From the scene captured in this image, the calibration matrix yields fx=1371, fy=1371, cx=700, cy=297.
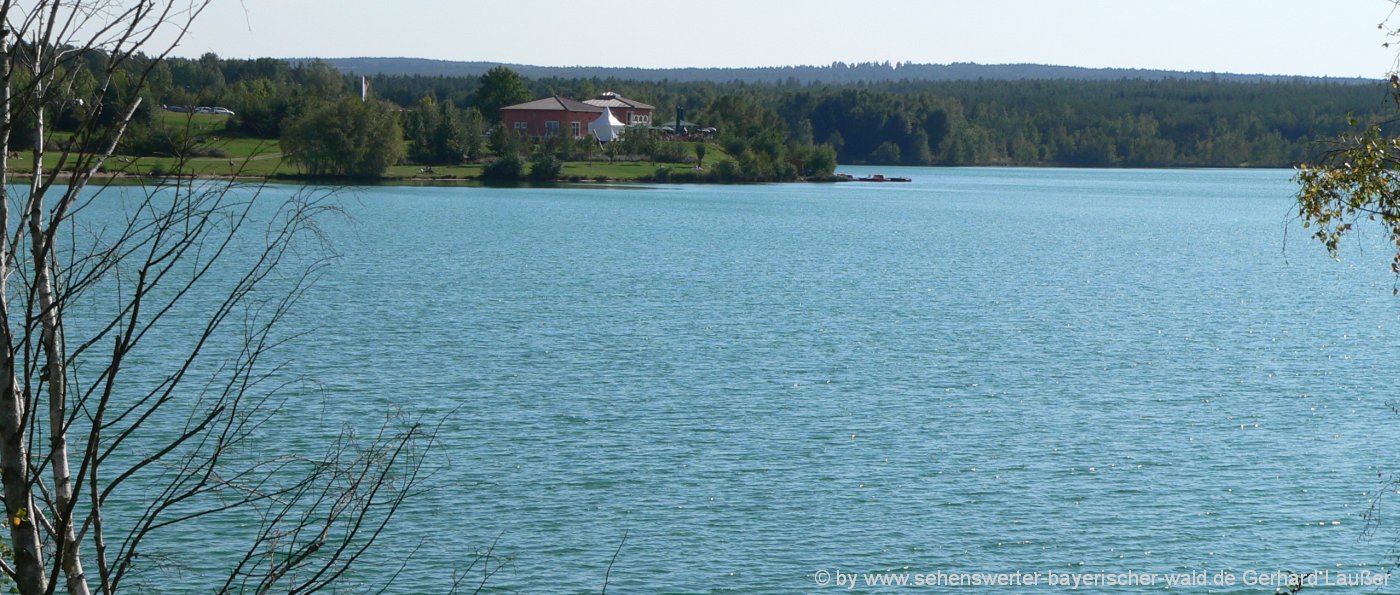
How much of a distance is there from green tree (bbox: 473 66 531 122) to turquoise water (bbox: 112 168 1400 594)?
88.8 m

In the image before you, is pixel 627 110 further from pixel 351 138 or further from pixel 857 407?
pixel 857 407

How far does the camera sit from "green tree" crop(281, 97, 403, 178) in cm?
9781

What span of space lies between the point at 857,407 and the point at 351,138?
81673mm

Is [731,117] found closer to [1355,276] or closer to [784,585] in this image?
[1355,276]

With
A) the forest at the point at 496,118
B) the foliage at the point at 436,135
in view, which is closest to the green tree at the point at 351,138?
the forest at the point at 496,118

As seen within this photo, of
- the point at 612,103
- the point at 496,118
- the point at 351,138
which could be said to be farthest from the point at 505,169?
the point at 612,103

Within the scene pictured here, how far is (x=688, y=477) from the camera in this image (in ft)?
64.4

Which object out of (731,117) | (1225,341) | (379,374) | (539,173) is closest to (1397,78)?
(379,374)

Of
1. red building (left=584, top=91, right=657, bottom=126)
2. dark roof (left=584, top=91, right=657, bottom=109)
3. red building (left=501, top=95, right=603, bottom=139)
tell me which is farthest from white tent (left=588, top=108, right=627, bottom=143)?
red building (left=584, top=91, right=657, bottom=126)

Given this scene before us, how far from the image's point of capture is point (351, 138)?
100500 mm

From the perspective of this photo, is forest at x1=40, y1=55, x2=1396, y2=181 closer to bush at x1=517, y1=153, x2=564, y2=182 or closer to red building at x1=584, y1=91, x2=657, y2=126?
bush at x1=517, y1=153, x2=564, y2=182

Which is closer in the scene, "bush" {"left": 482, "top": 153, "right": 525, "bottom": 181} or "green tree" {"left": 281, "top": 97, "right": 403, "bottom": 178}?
"green tree" {"left": 281, "top": 97, "right": 403, "bottom": 178}

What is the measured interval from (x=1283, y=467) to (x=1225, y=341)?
49.6ft

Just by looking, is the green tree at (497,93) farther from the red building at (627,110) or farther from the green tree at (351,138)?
the green tree at (351,138)
